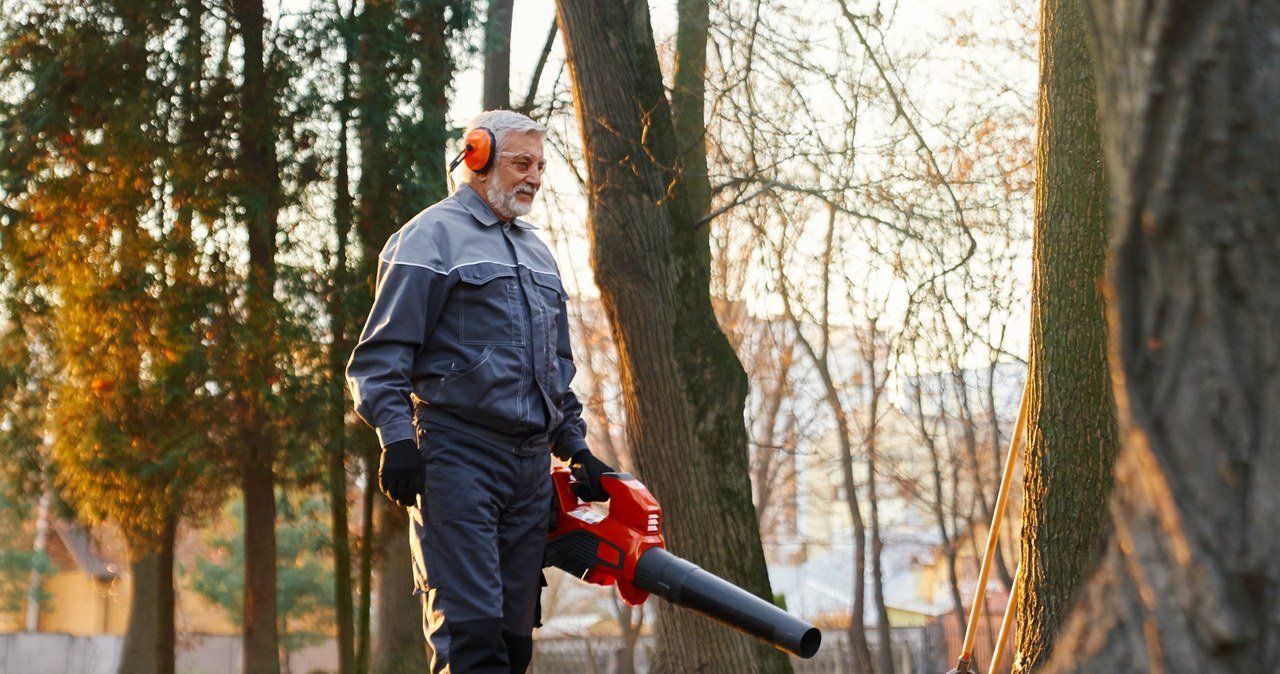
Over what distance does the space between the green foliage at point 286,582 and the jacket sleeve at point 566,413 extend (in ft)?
61.7

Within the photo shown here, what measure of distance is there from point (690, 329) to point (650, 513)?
2610 millimetres

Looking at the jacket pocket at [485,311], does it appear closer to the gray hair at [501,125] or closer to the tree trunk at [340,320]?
the gray hair at [501,125]

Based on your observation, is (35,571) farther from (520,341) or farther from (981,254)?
(520,341)

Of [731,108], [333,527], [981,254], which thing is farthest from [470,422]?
[981,254]

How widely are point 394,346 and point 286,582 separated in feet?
73.3

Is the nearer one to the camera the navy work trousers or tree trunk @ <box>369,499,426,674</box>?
the navy work trousers

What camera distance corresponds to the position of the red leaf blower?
351cm

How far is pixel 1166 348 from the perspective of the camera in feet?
5.47

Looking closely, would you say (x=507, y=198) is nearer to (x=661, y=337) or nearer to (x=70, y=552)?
(x=661, y=337)

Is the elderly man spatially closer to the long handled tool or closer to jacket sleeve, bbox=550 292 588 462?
jacket sleeve, bbox=550 292 588 462

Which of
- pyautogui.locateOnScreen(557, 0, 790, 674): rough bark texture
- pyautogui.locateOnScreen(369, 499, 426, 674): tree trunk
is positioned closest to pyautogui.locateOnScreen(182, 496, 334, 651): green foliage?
pyautogui.locateOnScreen(369, 499, 426, 674): tree trunk

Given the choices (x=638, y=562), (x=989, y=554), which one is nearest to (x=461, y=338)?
(x=638, y=562)

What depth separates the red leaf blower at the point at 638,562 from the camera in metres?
3.51

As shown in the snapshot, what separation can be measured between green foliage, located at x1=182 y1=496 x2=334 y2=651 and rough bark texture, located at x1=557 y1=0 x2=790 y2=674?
55.4 ft
